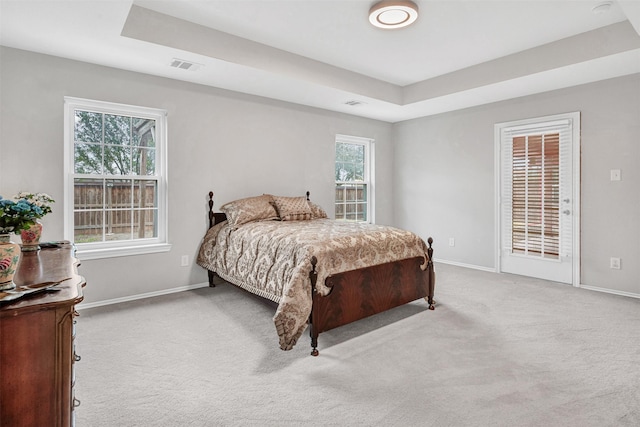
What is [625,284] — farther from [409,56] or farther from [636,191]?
[409,56]

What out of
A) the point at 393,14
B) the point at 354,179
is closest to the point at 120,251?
the point at 393,14

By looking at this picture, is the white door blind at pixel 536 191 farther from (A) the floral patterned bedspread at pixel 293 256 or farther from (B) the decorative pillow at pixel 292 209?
(B) the decorative pillow at pixel 292 209

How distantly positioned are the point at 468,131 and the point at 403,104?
1.06 metres

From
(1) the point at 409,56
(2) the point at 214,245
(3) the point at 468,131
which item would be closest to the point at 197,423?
(2) the point at 214,245

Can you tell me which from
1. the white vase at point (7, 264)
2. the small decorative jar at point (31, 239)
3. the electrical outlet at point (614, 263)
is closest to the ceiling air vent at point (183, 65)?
the small decorative jar at point (31, 239)

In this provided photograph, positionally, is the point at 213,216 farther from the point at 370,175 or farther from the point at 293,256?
the point at 370,175

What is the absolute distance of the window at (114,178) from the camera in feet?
11.2

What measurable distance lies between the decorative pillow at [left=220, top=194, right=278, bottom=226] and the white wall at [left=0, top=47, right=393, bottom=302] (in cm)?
28

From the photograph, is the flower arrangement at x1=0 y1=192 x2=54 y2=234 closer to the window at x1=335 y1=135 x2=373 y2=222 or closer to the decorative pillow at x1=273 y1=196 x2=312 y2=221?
the decorative pillow at x1=273 y1=196 x2=312 y2=221

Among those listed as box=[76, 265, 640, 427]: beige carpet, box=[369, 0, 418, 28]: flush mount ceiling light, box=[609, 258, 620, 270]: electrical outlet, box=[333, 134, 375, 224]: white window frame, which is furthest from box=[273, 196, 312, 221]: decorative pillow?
box=[609, 258, 620, 270]: electrical outlet

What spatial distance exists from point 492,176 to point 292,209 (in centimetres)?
285

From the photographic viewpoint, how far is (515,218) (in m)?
4.76

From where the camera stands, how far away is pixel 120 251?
357 cm

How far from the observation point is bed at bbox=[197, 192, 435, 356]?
8.18 feet
